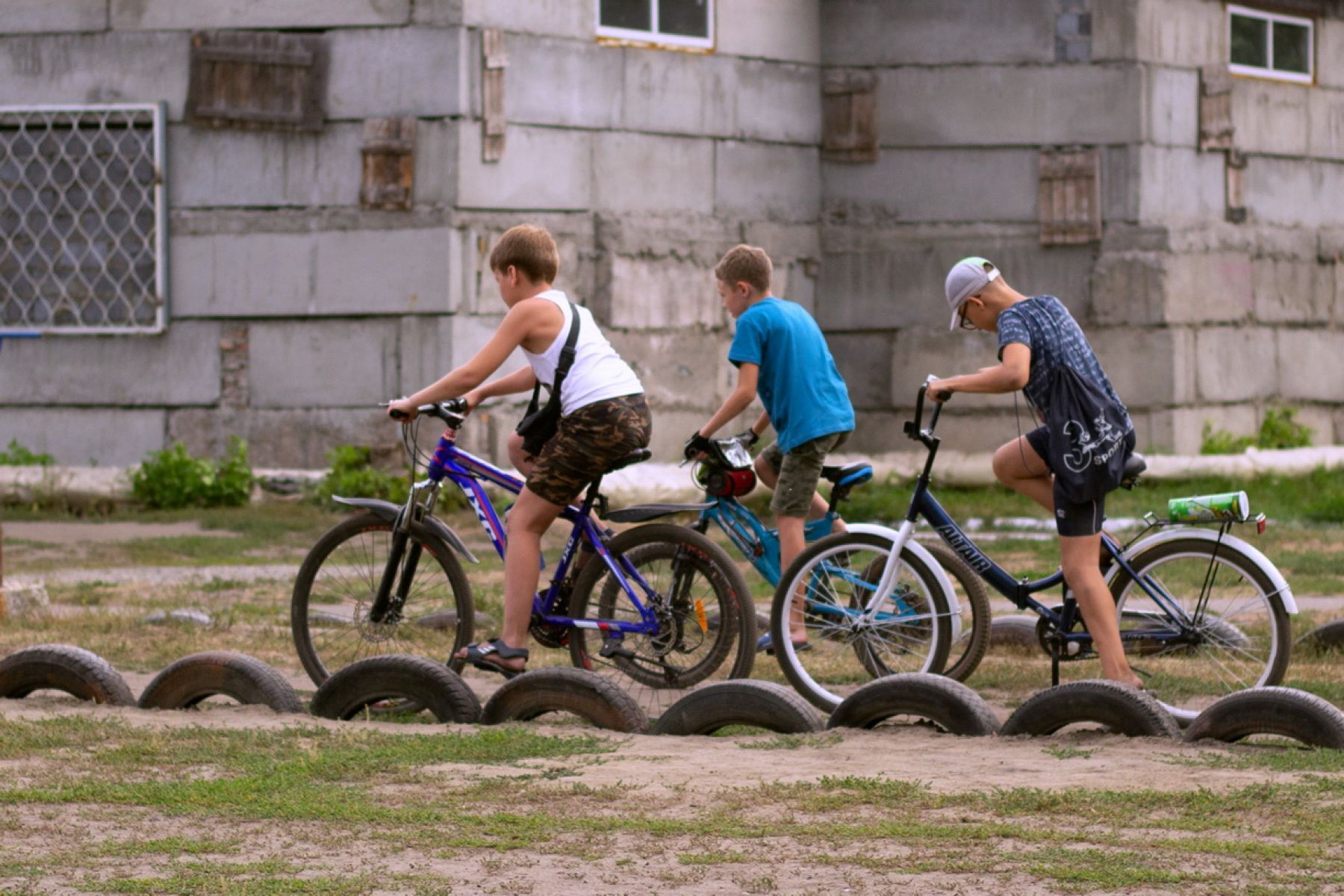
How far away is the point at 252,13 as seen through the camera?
13.7 metres

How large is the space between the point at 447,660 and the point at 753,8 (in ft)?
28.9

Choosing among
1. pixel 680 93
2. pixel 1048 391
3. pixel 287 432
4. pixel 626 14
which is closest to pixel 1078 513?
pixel 1048 391

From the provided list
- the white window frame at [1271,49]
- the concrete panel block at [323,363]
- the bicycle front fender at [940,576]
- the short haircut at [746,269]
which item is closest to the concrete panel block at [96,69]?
the concrete panel block at [323,363]

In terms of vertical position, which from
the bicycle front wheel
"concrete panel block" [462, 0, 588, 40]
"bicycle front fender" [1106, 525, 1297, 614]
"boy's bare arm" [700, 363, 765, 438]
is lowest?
the bicycle front wheel

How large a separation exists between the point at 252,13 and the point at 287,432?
2922 mm

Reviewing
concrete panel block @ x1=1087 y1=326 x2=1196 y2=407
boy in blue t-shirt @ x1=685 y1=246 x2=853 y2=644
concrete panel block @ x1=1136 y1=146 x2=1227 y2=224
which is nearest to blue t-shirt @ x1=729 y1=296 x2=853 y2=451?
boy in blue t-shirt @ x1=685 y1=246 x2=853 y2=644

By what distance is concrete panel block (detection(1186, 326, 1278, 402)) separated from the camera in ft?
50.1

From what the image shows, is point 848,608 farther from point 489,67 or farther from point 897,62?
point 897,62

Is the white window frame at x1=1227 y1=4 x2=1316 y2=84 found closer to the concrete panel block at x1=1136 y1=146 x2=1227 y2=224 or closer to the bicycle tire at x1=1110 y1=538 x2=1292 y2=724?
the concrete panel block at x1=1136 y1=146 x2=1227 y2=224

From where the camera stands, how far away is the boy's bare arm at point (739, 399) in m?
7.36

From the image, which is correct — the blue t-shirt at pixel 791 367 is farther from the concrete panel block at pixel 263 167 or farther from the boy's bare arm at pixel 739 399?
the concrete panel block at pixel 263 167

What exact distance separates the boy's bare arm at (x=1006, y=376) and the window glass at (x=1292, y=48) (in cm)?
1103

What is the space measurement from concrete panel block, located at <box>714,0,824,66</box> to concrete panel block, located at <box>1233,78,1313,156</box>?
3.41 metres

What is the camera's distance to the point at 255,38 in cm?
1367
